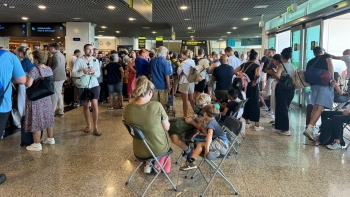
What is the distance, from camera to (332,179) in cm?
346

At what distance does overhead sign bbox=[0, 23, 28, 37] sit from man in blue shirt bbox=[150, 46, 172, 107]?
9752 mm

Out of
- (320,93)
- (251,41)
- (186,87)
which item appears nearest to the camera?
(320,93)

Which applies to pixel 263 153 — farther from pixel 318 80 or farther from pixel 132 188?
pixel 132 188

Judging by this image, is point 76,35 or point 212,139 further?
point 76,35

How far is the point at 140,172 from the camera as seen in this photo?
11.8 feet

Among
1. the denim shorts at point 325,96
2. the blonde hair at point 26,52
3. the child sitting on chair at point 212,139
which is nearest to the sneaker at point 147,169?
the child sitting on chair at point 212,139

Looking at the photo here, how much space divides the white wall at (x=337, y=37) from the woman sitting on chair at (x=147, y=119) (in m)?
6.53

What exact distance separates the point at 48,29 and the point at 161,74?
9.14m

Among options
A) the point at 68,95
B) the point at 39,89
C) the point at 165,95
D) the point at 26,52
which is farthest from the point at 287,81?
the point at 68,95

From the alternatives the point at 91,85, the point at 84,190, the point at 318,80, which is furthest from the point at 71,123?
the point at 318,80

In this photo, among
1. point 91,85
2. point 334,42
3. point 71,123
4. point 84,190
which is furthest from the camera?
point 334,42

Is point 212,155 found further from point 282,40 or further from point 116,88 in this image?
point 282,40

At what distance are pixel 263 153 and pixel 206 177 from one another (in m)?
1.32

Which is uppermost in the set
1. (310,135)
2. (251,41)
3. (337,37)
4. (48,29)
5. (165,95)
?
(251,41)
